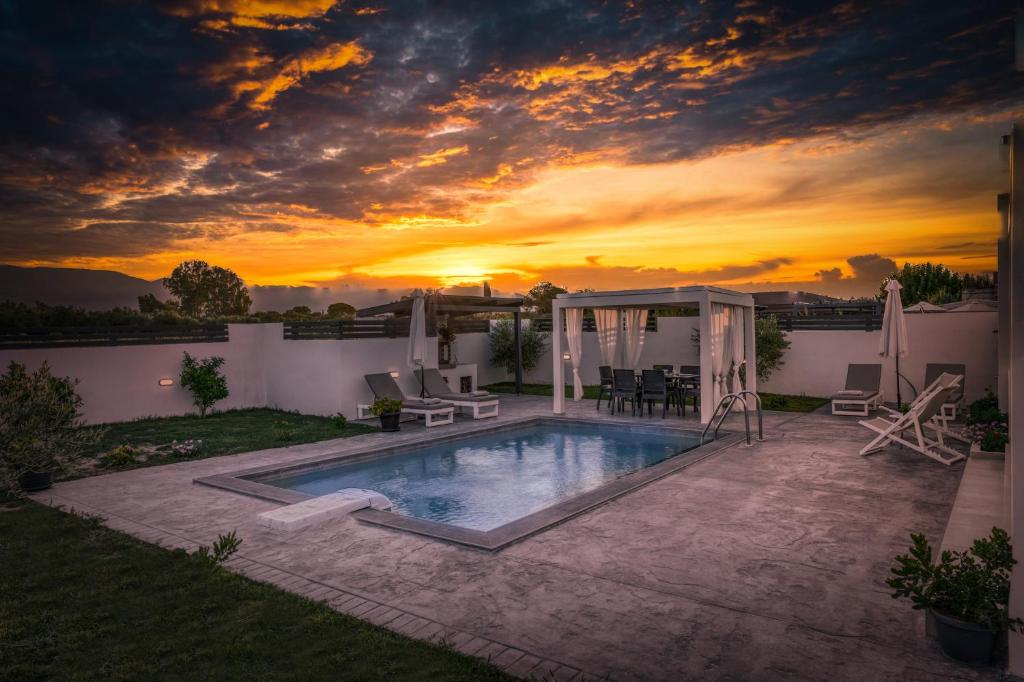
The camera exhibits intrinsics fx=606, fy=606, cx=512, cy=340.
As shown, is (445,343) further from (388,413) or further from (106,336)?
(106,336)

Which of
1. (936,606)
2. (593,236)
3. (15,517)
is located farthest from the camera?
(593,236)

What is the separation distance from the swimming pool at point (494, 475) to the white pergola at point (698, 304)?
3.61 ft

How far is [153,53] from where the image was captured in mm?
10227

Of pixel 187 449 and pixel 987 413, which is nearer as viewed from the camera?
pixel 987 413

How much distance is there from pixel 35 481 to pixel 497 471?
576cm

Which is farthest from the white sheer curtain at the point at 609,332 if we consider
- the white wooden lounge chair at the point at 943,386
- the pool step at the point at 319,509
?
the pool step at the point at 319,509

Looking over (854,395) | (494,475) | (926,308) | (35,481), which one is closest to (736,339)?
(854,395)

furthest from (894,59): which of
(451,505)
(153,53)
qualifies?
(153,53)

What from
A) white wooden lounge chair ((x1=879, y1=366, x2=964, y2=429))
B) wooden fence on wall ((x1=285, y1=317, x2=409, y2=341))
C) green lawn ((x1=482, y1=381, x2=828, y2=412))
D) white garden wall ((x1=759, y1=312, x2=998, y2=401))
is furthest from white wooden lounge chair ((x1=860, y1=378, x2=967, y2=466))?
wooden fence on wall ((x1=285, y1=317, x2=409, y2=341))

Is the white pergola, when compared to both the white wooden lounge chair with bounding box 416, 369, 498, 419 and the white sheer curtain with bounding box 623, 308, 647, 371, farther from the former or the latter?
the white sheer curtain with bounding box 623, 308, 647, 371

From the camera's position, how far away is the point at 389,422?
11.4 metres

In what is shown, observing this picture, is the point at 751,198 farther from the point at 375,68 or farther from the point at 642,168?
the point at 375,68

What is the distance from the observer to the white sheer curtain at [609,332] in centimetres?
1558

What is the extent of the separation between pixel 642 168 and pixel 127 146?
10609 mm
